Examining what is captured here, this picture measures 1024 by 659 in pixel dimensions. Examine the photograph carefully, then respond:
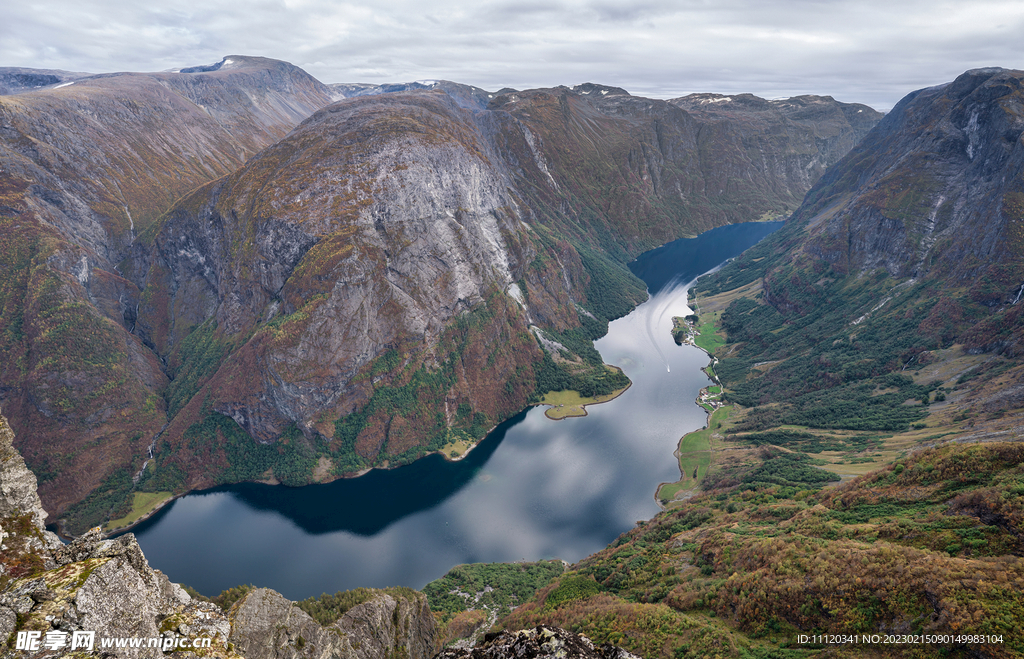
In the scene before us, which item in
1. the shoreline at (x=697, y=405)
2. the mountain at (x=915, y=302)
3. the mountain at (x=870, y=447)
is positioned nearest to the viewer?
the mountain at (x=870, y=447)

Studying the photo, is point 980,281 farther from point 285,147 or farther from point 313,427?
point 285,147

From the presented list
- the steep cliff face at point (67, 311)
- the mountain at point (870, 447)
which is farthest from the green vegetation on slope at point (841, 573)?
the steep cliff face at point (67, 311)

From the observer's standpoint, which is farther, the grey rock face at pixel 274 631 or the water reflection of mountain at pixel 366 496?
the water reflection of mountain at pixel 366 496

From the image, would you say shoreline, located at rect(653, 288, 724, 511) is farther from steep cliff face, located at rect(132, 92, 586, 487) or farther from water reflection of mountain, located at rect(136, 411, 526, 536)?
steep cliff face, located at rect(132, 92, 586, 487)

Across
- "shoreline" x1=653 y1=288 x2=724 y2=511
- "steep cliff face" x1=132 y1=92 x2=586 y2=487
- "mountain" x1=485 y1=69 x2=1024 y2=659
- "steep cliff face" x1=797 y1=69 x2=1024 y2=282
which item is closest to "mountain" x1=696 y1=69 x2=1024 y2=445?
"steep cliff face" x1=797 y1=69 x2=1024 y2=282

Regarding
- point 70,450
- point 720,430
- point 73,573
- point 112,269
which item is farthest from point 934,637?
point 112,269

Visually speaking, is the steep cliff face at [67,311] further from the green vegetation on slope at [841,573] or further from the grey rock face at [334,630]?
the green vegetation on slope at [841,573]
